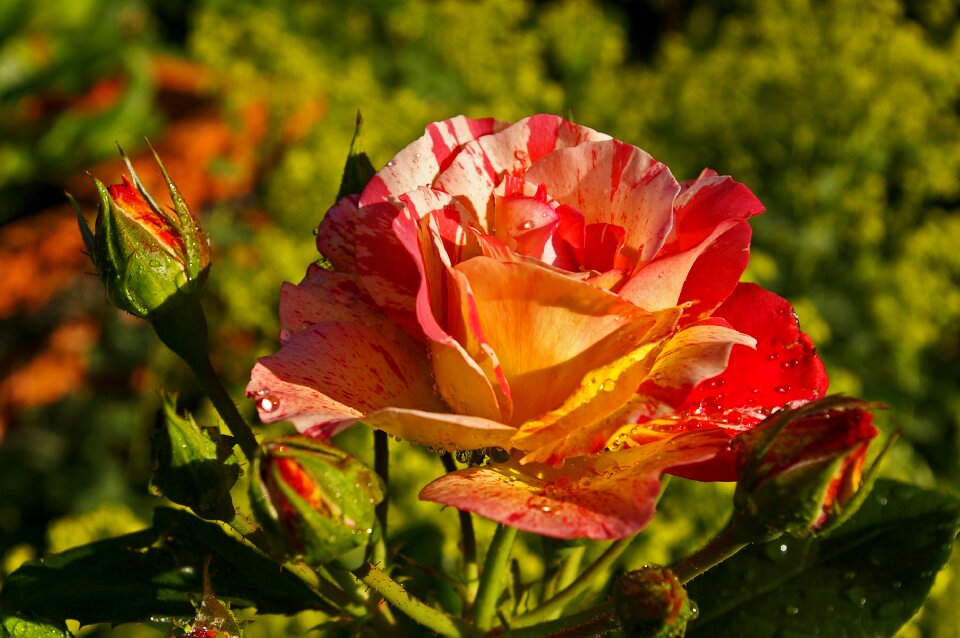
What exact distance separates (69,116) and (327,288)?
6.95 feet

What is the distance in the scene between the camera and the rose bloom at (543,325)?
0.43 metres

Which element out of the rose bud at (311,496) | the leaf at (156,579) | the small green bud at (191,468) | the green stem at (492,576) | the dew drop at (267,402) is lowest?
the leaf at (156,579)

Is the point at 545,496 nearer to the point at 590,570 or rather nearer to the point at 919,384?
the point at 590,570

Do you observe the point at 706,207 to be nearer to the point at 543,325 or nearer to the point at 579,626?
the point at 543,325

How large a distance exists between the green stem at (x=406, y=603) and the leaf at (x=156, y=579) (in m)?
0.08

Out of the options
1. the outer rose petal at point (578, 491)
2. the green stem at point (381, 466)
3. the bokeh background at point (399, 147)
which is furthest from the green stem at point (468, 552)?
the bokeh background at point (399, 147)

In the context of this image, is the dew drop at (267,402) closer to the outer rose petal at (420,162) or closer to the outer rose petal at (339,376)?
the outer rose petal at (339,376)

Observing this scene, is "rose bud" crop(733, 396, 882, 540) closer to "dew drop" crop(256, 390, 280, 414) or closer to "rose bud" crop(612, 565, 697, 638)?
"rose bud" crop(612, 565, 697, 638)

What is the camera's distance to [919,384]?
1656mm

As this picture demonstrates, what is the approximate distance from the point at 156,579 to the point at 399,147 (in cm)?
121

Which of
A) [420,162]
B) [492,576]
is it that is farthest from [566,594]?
[420,162]

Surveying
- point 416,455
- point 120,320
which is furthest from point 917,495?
point 120,320

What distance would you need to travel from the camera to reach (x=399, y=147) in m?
Answer: 1.72

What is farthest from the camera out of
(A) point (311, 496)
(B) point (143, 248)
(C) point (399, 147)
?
(C) point (399, 147)
